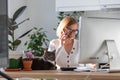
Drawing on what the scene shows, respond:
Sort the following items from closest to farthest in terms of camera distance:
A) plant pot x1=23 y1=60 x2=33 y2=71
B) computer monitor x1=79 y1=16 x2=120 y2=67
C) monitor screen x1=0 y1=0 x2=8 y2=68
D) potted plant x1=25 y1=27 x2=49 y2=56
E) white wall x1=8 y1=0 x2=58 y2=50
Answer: monitor screen x1=0 y1=0 x2=8 y2=68 → computer monitor x1=79 y1=16 x2=120 y2=67 → plant pot x1=23 y1=60 x2=33 y2=71 → potted plant x1=25 y1=27 x2=49 y2=56 → white wall x1=8 y1=0 x2=58 y2=50

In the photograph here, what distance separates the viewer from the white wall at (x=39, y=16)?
4377 millimetres

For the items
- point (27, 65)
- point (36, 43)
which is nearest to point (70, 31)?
point (27, 65)

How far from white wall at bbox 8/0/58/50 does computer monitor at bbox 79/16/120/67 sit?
2470 mm

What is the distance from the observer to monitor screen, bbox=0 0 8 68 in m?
0.77

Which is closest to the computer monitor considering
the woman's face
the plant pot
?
the plant pot

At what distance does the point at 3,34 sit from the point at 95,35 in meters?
1.21

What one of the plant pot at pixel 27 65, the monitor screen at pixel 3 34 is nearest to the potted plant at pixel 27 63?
the plant pot at pixel 27 65

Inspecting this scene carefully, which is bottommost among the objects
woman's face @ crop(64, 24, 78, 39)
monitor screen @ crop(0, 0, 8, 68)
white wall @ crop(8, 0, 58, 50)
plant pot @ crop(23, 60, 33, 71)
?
plant pot @ crop(23, 60, 33, 71)

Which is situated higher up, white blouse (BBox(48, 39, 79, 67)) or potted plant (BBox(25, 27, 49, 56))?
potted plant (BBox(25, 27, 49, 56))

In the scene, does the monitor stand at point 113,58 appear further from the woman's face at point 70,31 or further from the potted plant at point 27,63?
the woman's face at point 70,31

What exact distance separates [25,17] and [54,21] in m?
0.52

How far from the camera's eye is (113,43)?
6.44ft

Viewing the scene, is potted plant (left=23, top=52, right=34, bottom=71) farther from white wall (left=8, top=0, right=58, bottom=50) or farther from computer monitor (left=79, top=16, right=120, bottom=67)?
white wall (left=8, top=0, right=58, bottom=50)

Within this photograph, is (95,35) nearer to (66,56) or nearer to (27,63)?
(27,63)
